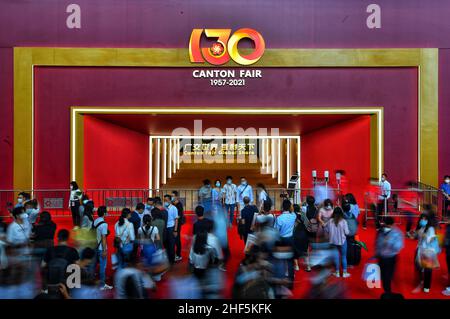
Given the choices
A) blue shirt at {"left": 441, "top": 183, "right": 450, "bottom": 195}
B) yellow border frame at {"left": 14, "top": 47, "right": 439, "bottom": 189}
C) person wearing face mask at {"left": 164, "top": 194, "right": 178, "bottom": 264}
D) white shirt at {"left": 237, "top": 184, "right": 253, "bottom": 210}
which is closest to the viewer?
person wearing face mask at {"left": 164, "top": 194, "right": 178, "bottom": 264}

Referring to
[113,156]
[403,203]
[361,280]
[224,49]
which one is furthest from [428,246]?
[113,156]

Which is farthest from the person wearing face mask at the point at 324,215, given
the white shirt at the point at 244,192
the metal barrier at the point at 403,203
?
the metal barrier at the point at 403,203

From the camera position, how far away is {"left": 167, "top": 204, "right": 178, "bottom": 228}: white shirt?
26.5 feet

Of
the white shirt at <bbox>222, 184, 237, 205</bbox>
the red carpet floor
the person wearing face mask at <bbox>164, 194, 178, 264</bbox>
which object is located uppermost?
the white shirt at <bbox>222, 184, 237, 205</bbox>

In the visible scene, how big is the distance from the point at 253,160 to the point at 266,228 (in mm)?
27927

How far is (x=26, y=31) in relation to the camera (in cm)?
1380

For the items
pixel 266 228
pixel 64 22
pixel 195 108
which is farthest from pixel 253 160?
pixel 266 228

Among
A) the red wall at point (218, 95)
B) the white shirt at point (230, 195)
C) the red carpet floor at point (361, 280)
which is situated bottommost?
the red carpet floor at point (361, 280)

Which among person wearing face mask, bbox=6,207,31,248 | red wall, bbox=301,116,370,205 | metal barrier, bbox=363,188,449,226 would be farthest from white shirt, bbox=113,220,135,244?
red wall, bbox=301,116,370,205

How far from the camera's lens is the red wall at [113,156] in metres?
14.8

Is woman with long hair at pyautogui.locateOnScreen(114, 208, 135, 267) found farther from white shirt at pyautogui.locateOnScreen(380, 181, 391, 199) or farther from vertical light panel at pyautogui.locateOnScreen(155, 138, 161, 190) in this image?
vertical light panel at pyautogui.locateOnScreen(155, 138, 161, 190)

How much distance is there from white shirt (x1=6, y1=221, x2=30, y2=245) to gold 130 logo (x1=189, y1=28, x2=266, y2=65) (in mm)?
9179

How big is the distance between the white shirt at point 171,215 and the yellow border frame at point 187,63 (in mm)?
7372

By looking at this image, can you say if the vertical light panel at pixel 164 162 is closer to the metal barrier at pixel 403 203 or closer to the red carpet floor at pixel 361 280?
the red carpet floor at pixel 361 280
